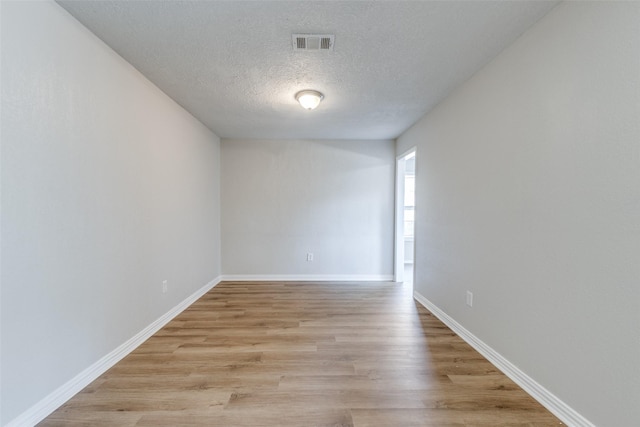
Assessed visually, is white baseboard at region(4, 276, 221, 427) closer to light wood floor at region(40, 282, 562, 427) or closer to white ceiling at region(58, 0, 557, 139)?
light wood floor at region(40, 282, 562, 427)

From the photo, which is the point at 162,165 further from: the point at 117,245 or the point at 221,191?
the point at 221,191

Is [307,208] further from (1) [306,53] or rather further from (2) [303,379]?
(2) [303,379]

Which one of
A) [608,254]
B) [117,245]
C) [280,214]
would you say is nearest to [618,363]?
[608,254]

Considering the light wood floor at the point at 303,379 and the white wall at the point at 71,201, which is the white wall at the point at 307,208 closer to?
the light wood floor at the point at 303,379

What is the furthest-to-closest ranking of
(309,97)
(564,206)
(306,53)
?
(309,97), (306,53), (564,206)

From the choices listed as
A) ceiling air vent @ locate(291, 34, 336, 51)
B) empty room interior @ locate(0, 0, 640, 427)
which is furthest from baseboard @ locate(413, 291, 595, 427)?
ceiling air vent @ locate(291, 34, 336, 51)

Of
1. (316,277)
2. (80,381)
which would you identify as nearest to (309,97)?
(80,381)

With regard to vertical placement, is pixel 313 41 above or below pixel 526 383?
above

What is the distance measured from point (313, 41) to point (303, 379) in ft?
7.56

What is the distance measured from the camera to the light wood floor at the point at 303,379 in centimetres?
144

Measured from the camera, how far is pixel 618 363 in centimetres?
118

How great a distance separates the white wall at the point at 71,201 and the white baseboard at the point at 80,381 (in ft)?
0.14

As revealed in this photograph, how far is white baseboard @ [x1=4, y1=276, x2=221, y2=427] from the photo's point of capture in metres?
1.35

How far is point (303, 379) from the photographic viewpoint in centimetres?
175
